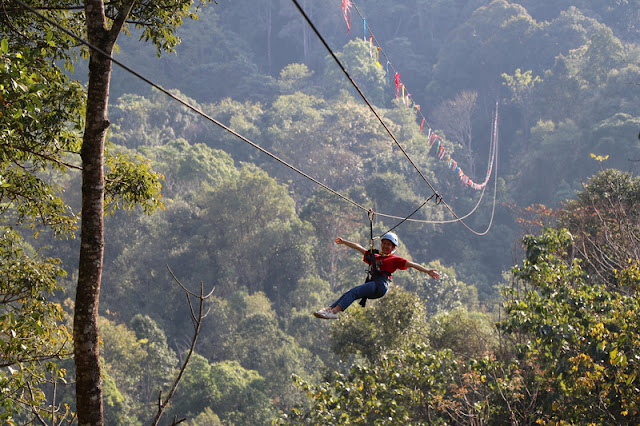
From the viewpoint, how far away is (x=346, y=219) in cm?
3183

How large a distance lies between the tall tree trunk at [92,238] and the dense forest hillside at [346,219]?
1.53ft

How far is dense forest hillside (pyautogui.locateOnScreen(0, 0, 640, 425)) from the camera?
7004 mm

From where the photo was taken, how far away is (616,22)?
165ft

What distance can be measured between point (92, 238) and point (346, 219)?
27690 millimetres

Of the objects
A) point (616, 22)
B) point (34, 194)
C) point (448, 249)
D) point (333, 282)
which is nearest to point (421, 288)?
point (333, 282)

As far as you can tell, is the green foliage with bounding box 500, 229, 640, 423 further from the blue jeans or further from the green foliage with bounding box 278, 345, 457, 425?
the blue jeans

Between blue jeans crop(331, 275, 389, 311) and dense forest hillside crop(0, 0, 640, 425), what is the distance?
3.11ft

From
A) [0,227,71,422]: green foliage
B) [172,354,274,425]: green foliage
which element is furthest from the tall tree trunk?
[172,354,274,425]: green foliage

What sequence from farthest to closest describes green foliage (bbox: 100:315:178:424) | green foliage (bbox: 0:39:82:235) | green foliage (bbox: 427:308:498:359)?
green foliage (bbox: 100:315:178:424), green foliage (bbox: 427:308:498:359), green foliage (bbox: 0:39:82:235)

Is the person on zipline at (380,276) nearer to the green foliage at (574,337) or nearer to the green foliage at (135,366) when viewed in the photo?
the green foliage at (574,337)

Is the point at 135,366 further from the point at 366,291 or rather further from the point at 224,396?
the point at 366,291

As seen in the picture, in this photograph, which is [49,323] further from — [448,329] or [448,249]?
[448,249]

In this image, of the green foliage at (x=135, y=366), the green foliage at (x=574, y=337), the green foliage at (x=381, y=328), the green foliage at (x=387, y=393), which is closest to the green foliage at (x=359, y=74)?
the green foliage at (x=135, y=366)

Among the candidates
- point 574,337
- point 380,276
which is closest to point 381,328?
point 574,337
